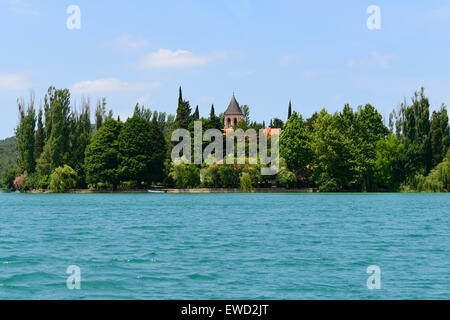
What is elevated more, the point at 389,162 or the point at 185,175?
the point at 389,162

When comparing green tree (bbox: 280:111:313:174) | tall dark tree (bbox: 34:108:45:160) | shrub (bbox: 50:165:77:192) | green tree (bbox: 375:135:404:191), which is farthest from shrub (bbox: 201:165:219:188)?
tall dark tree (bbox: 34:108:45:160)

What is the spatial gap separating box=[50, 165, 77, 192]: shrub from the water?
155ft

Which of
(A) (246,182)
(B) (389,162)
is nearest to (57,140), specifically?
(A) (246,182)

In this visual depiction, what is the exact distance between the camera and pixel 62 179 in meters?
80.2

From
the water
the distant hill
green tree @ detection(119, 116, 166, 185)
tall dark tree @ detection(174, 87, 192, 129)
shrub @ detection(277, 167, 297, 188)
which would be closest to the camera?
the water

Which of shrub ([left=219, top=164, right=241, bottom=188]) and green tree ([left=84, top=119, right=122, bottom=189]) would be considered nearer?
shrub ([left=219, top=164, right=241, bottom=188])

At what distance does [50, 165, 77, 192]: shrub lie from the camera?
79.9 metres

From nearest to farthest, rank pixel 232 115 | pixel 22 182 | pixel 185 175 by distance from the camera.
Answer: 1. pixel 185 175
2. pixel 22 182
3. pixel 232 115

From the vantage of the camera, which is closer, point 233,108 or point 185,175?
point 185,175

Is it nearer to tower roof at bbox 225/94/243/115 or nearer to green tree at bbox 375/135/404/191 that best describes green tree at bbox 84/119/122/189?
green tree at bbox 375/135/404/191

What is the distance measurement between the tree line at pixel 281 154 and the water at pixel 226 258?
45865mm

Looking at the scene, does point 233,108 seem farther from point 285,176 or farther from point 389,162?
point 389,162

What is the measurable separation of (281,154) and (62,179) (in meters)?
30.6

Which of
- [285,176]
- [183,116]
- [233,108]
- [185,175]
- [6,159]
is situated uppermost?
[233,108]
